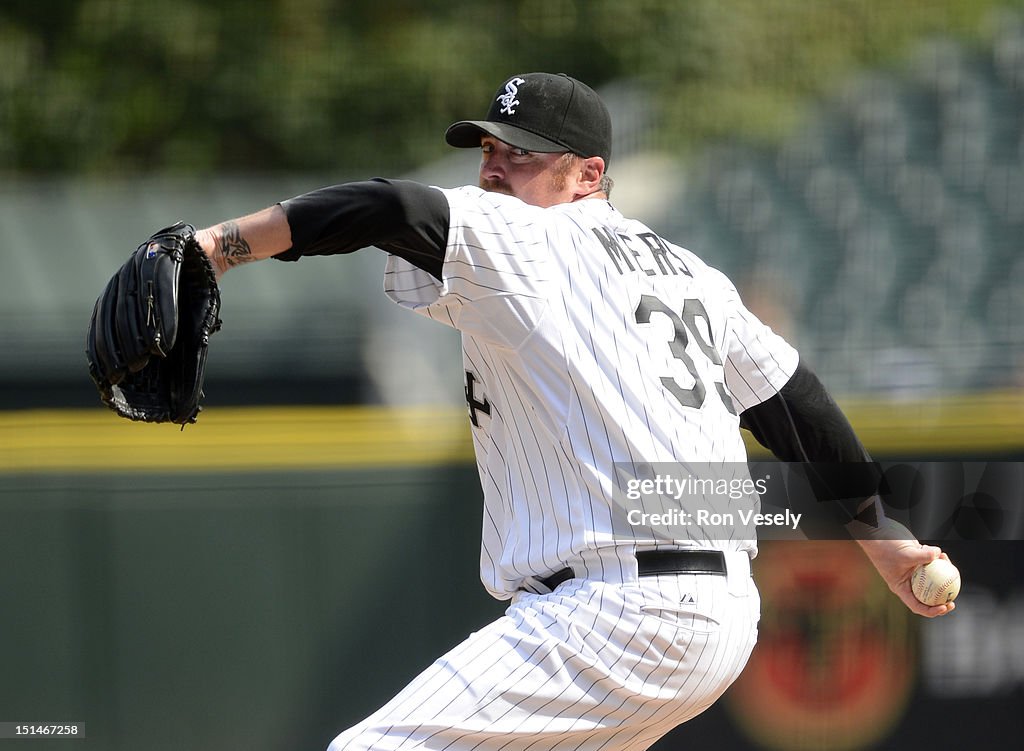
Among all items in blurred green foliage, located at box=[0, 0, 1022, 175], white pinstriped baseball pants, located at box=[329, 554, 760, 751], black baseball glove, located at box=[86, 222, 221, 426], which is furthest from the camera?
blurred green foliage, located at box=[0, 0, 1022, 175]

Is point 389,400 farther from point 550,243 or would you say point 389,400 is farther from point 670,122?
point 670,122

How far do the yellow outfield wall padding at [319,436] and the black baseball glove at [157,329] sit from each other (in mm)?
1753

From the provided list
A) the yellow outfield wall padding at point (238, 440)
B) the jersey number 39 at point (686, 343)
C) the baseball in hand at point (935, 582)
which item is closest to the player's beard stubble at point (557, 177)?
the jersey number 39 at point (686, 343)

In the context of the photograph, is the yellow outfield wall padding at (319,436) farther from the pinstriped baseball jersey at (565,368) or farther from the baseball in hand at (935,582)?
the pinstriped baseball jersey at (565,368)

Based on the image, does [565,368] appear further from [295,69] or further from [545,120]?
[295,69]

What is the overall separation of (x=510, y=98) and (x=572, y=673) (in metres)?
1.07

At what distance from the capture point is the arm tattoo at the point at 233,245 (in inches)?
78.9

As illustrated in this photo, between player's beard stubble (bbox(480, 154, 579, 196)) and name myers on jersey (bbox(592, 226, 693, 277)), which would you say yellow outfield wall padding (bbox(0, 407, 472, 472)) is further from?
name myers on jersey (bbox(592, 226, 693, 277))

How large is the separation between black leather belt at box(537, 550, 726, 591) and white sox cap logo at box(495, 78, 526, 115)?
34.0 inches

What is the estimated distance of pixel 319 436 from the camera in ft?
12.7

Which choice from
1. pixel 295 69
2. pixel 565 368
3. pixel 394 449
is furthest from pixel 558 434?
pixel 295 69

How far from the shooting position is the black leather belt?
2.25m

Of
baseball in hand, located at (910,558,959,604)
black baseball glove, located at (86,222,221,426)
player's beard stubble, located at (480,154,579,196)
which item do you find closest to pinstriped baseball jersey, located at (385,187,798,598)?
player's beard stubble, located at (480,154,579,196)

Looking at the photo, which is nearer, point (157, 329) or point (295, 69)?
point (157, 329)
